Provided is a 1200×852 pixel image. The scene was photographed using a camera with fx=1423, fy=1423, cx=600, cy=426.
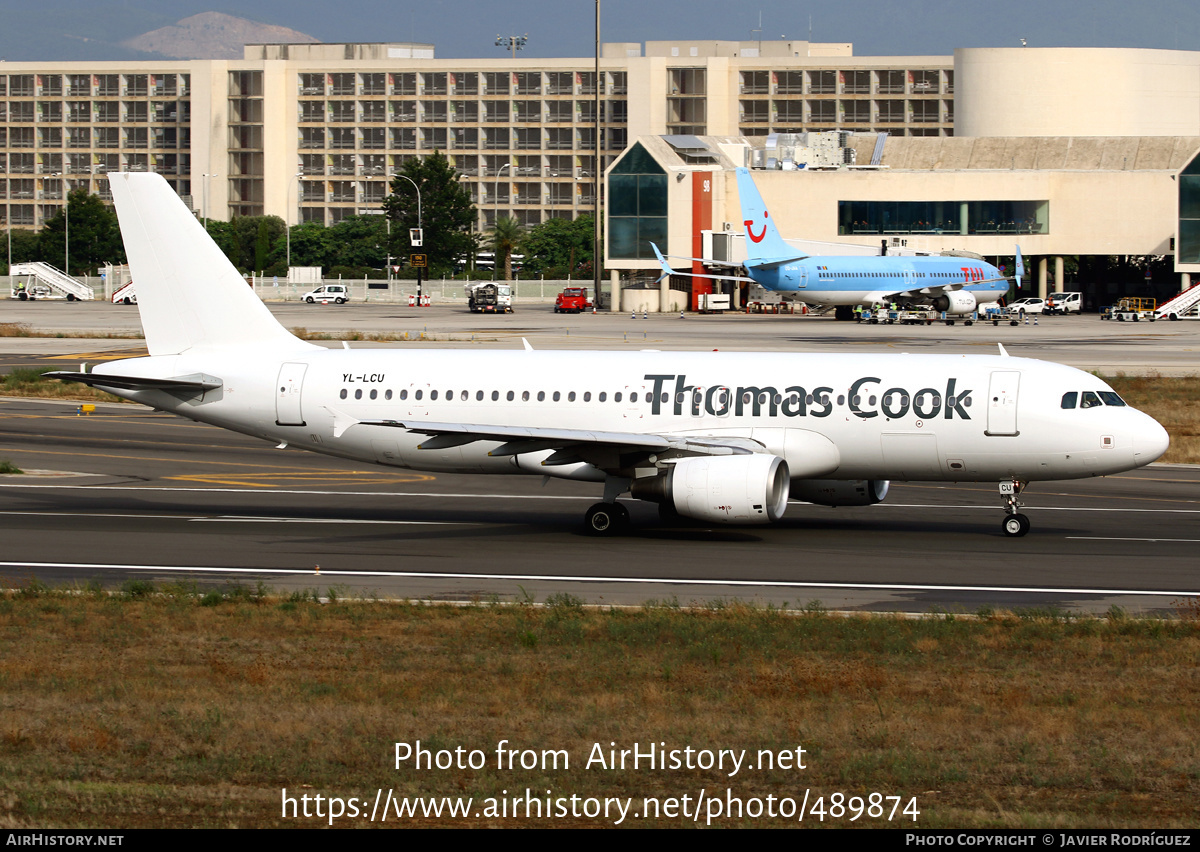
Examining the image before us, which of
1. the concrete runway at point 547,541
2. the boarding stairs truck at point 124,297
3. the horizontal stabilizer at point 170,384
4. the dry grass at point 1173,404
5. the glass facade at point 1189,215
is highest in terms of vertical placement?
the glass facade at point 1189,215

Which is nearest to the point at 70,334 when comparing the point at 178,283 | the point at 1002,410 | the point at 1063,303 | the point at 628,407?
the point at 178,283

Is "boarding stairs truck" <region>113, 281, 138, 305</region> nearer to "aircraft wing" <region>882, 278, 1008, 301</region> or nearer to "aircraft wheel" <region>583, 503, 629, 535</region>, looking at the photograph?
"aircraft wing" <region>882, 278, 1008, 301</region>

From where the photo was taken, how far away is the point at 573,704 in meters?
16.4

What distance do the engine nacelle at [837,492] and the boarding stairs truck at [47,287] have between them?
147 m

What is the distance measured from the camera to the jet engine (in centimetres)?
2853

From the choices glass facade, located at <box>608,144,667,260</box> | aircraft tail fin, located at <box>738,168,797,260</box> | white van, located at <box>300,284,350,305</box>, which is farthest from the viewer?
white van, located at <box>300,284,350,305</box>

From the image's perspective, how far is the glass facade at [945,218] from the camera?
13475 centimetres

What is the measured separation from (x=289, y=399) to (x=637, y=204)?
10578 cm

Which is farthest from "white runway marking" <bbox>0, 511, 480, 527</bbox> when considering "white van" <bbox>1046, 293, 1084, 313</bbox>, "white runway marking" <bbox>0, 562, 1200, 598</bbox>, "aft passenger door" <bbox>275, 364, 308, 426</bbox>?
"white van" <bbox>1046, 293, 1084, 313</bbox>

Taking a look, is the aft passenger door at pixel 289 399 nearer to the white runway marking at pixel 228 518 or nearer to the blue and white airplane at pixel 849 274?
the white runway marking at pixel 228 518

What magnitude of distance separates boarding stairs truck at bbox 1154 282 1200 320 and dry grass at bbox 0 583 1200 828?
10555 cm

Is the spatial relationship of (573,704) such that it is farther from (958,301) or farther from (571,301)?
(571,301)

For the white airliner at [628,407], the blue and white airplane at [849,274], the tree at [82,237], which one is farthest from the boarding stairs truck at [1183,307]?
the tree at [82,237]
